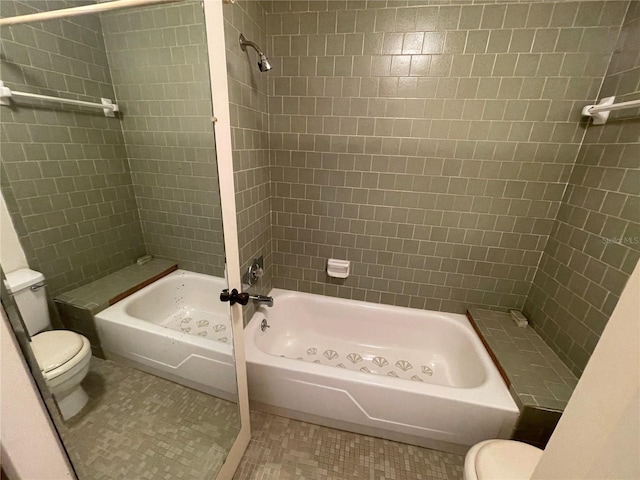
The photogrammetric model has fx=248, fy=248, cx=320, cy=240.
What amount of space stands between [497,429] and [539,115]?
1.71m

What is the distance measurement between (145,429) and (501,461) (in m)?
1.44

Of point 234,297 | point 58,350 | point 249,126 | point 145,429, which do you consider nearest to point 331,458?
point 145,429

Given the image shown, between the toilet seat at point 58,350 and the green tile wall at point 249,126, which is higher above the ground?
the green tile wall at point 249,126

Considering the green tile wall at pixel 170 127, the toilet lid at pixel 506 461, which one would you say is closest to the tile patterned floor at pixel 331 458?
the toilet lid at pixel 506 461

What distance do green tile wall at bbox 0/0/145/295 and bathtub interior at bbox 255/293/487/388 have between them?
106 cm

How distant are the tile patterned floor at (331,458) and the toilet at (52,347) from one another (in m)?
0.93

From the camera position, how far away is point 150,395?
112 centimetres

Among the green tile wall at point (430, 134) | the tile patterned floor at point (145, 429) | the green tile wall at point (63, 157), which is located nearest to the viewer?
the green tile wall at point (63, 157)

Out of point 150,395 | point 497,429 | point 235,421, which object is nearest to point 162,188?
point 150,395

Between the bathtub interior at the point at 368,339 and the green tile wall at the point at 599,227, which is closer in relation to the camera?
the green tile wall at the point at 599,227

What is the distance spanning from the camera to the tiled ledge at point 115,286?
859 mm

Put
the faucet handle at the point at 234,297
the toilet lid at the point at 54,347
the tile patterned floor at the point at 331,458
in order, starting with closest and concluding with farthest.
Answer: the toilet lid at the point at 54,347 → the faucet handle at the point at 234,297 → the tile patterned floor at the point at 331,458

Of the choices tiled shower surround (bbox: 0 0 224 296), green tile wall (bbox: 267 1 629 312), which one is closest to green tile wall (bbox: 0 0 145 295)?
tiled shower surround (bbox: 0 0 224 296)

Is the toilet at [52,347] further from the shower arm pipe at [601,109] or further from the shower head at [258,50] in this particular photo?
the shower arm pipe at [601,109]
